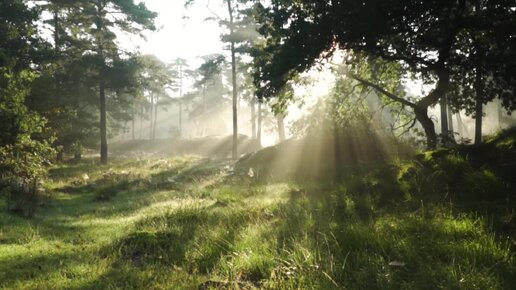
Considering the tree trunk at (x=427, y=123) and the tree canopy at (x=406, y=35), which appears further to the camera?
the tree trunk at (x=427, y=123)

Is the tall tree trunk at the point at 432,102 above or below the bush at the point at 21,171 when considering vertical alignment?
above

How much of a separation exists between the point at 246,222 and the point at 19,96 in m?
8.80

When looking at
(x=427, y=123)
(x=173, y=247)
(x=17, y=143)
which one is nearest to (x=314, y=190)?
(x=427, y=123)

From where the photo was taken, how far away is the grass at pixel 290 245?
14.0 ft

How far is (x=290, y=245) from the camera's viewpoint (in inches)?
222

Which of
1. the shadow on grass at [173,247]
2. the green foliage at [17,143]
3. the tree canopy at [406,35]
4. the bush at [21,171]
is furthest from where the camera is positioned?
the bush at [21,171]

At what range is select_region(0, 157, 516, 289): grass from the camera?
14.0ft

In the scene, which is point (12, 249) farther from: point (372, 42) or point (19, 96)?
point (372, 42)

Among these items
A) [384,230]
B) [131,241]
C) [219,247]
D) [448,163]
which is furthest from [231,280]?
A: [448,163]

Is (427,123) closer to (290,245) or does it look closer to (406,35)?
(406,35)

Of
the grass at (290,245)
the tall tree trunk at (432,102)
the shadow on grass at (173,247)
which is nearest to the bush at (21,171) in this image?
the grass at (290,245)

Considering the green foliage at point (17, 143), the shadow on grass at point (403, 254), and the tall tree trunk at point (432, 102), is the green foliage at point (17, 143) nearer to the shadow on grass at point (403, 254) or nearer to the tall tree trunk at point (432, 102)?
the shadow on grass at point (403, 254)

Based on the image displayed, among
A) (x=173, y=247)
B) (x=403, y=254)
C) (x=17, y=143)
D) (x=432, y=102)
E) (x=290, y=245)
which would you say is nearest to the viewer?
(x=403, y=254)

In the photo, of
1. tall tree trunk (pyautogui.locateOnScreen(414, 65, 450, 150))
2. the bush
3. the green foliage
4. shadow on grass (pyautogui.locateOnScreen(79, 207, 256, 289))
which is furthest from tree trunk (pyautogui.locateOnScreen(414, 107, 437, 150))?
the bush
